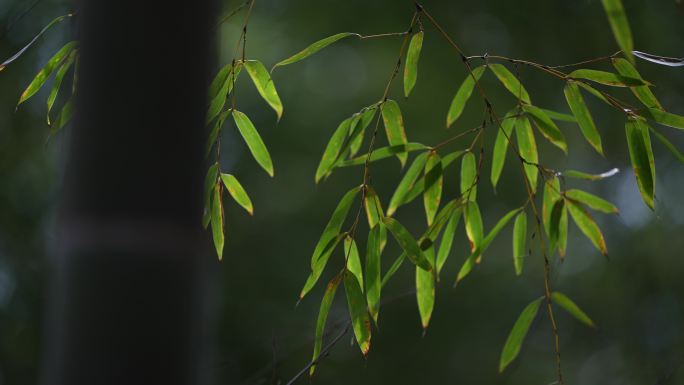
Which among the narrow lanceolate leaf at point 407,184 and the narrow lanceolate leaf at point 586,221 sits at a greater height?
the narrow lanceolate leaf at point 407,184

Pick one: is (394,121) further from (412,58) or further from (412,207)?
(412,207)

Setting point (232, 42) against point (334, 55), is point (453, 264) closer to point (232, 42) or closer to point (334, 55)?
point (334, 55)

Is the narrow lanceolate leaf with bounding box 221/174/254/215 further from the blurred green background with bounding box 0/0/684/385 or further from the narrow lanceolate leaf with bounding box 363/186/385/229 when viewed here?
the blurred green background with bounding box 0/0/684/385

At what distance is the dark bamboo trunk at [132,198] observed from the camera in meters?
0.40

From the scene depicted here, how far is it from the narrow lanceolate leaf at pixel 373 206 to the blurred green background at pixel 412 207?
6.70 feet

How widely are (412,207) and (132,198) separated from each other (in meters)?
3.29

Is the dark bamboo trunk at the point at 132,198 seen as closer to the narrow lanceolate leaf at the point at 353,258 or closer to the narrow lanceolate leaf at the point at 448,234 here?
the narrow lanceolate leaf at the point at 353,258

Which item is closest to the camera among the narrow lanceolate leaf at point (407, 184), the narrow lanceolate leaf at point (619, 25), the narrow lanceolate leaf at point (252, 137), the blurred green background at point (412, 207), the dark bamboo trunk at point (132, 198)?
the dark bamboo trunk at point (132, 198)

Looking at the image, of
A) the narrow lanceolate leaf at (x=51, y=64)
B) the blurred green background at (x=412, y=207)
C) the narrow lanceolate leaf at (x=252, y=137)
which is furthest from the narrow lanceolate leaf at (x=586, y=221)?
the blurred green background at (x=412, y=207)

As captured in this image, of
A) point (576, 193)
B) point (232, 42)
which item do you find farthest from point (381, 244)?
point (232, 42)

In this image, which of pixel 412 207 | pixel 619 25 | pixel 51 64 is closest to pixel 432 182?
pixel 619 25

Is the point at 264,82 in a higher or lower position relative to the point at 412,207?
higher

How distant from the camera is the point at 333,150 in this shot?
3.47 ft

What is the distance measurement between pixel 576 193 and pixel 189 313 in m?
0.79
